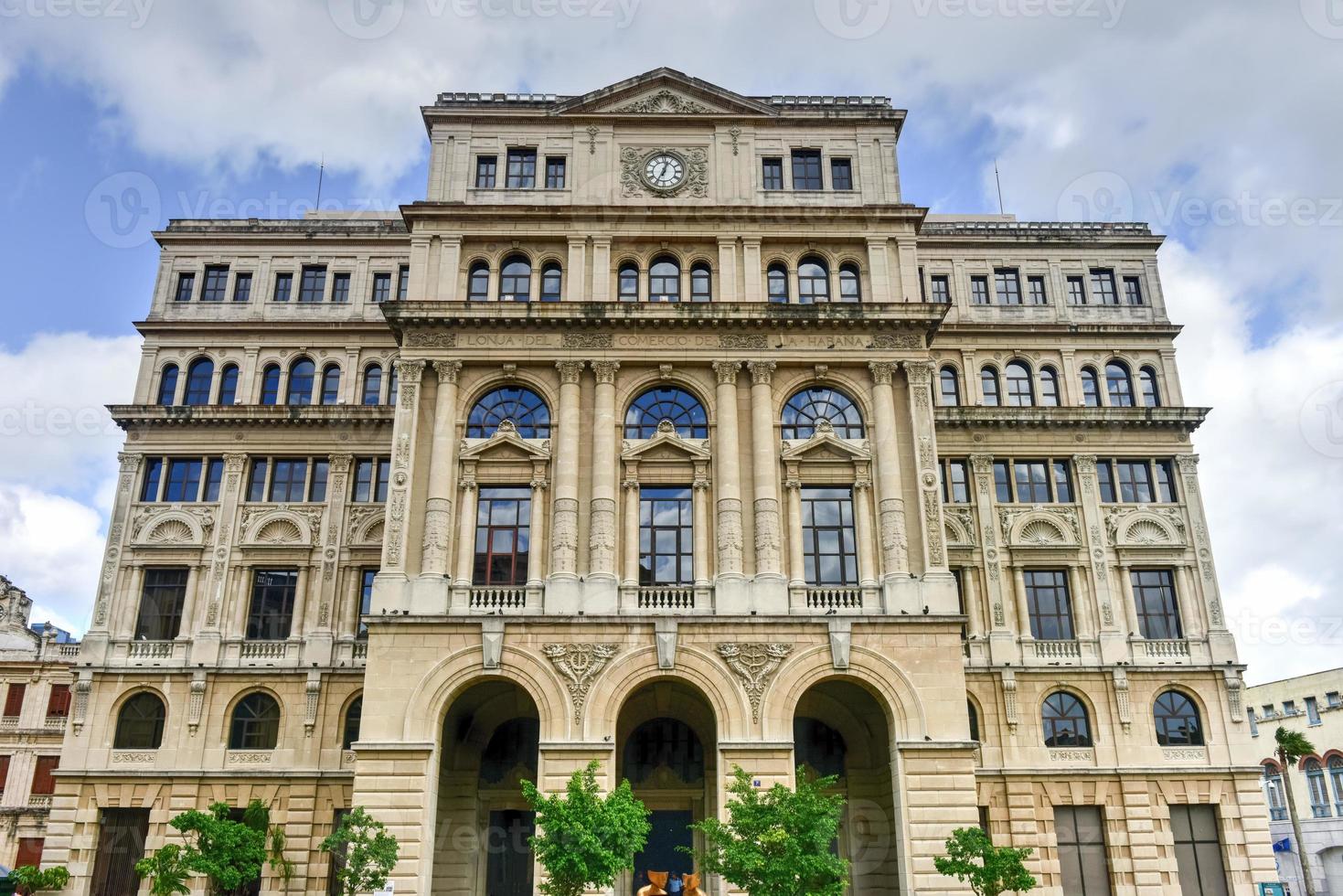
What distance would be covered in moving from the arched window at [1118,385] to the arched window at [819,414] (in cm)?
1766

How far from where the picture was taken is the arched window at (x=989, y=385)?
50.6 m

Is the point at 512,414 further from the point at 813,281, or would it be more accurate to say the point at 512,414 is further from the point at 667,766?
the point at 667,766

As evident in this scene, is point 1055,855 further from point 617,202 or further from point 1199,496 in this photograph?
point 617,202

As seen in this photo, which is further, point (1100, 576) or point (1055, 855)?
point (1100, 576)

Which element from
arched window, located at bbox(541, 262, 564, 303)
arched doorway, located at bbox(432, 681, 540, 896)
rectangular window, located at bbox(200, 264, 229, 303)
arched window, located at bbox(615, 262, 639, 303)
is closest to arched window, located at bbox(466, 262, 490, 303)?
arched window, located at bbox(541, 262, 564, 303)

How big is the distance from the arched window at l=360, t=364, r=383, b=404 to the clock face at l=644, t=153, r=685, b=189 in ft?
53.7

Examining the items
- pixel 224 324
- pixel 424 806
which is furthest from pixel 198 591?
pixel 424 806

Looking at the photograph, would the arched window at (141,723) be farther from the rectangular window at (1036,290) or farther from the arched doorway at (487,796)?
the rectangular window at (1036,290)

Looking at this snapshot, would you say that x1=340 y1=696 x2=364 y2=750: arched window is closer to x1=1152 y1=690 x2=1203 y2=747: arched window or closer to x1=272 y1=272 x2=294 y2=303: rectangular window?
x1=272 y1=272 x2=294 y2=303: rectangular window

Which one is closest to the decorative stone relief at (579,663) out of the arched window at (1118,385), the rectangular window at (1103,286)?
the arched window at (1118,385)

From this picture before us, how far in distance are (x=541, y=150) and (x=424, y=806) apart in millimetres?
24672

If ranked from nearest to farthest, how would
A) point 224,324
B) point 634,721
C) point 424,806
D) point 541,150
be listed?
point 424,806 → point 634,721 → point 541,150 → point 224,324

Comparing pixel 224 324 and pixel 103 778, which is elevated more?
pixel 224 324

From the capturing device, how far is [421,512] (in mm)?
37344
